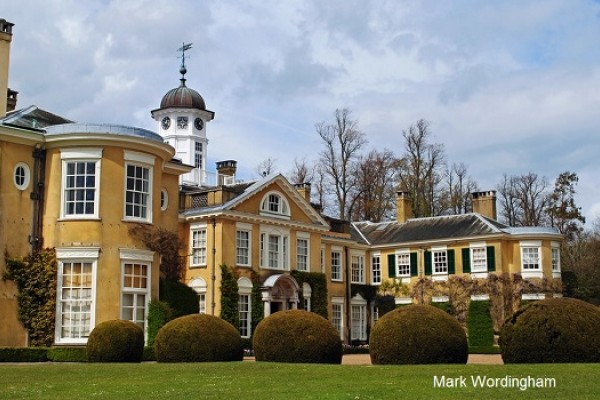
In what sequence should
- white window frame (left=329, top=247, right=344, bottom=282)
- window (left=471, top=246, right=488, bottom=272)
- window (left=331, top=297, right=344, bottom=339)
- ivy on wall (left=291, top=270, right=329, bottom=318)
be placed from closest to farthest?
1. ivy on wall (left=291, top=270, right=329, bottom=318)
2. window (left=331, top=297, right=344, bottom=339)
3. window (left=471, top=246, right=488, bottom=272)
4. white window frame (left=329, top=247, right=344, bottom=282)

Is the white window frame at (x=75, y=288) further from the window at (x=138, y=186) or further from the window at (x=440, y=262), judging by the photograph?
the window at (x=440, y=262)

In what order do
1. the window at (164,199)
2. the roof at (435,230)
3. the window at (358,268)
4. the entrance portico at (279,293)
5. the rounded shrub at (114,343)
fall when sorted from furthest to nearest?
the window at (358,268) < the roof at (435,230) < the entrance portico at (279,293) < the window at (164,199) < the rounded shrub at (114,343)

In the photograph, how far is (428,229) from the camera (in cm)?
4891

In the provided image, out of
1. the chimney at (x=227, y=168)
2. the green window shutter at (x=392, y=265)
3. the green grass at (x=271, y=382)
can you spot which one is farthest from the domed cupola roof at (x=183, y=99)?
the green grass at (x=271, y=382)

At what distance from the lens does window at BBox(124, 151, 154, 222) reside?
28.0 m

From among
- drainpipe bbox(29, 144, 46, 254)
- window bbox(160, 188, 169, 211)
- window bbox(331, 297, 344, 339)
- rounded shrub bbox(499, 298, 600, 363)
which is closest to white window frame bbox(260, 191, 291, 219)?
window bbox(331, 297, 344, 339)

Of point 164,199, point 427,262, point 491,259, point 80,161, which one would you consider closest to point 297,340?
point 80,161

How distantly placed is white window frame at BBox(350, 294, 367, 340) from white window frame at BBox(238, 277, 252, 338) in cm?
1019

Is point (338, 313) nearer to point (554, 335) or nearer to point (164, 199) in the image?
point (164, 199)

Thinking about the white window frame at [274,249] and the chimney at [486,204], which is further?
the chimney at [486,204]

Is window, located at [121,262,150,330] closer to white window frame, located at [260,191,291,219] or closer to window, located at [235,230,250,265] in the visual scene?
window, located at [235,230,250,265]

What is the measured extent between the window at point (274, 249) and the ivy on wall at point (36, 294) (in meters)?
13.9

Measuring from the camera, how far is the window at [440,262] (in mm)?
47125

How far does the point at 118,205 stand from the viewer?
2758 cm
